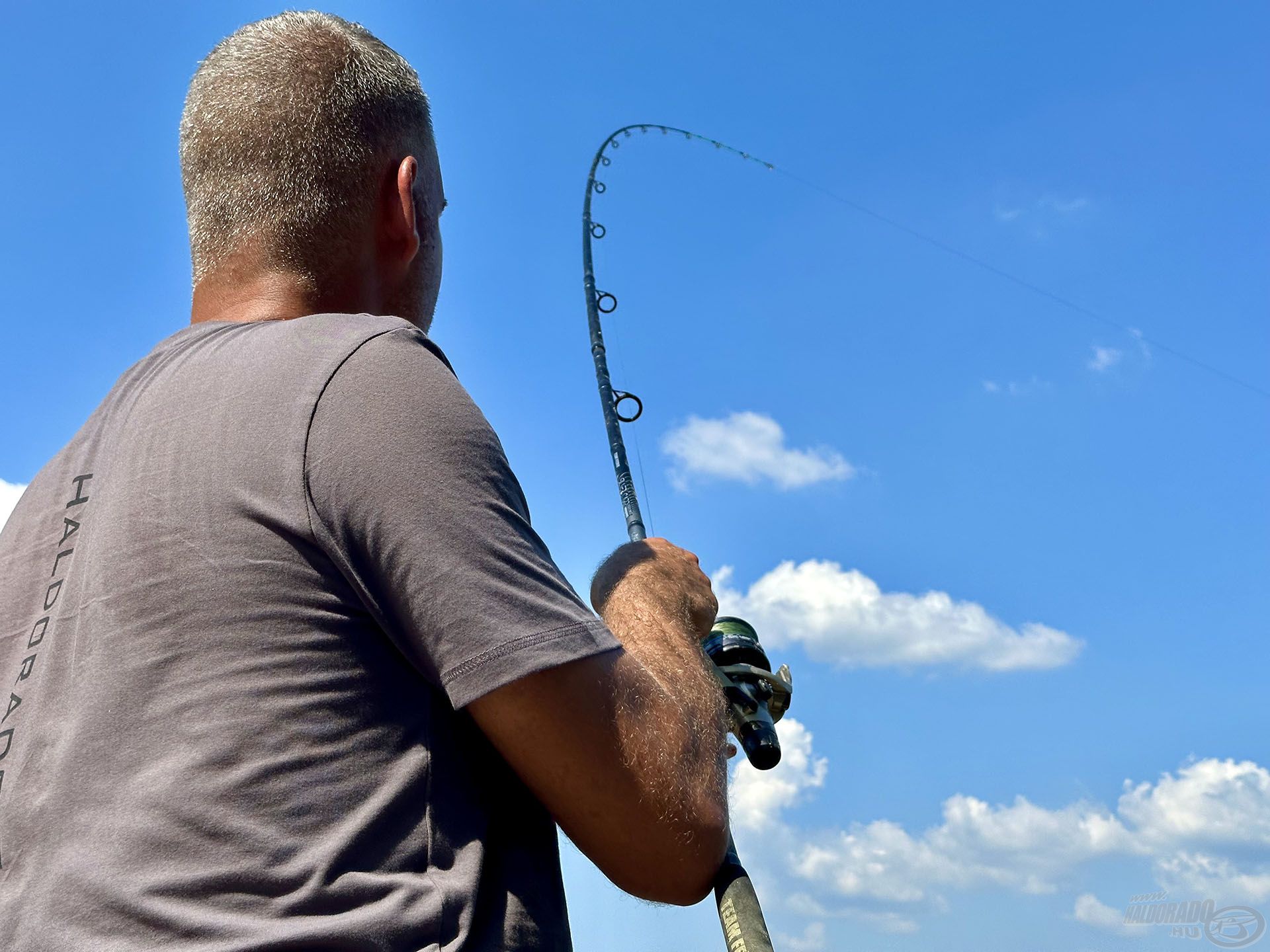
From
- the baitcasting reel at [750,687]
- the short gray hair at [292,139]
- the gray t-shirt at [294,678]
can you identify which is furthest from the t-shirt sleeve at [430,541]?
the baitcasting reel at [750,687]

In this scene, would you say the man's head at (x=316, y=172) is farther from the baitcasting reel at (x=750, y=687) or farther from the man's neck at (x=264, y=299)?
the baitcasting reel at (x=750, y=687)

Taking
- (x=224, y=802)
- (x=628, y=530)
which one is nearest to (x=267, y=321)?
(x=224, y=802)

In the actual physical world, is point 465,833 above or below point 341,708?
below

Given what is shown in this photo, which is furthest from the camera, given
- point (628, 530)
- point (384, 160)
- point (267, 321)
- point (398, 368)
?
point (628, 530)

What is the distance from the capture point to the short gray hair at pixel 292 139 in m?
2.07

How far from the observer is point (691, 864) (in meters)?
1.74

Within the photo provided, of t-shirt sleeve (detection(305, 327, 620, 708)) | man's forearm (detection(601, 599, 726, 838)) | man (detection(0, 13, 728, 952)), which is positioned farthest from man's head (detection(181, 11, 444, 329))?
man's forearm (detection(601, 599, 726, 838))

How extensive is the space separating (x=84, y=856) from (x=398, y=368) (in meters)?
0.70

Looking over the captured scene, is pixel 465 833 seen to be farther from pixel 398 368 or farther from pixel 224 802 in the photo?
A: pixel 398 368

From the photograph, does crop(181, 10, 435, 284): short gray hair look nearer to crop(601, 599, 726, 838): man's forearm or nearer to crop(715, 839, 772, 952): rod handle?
crop(601, 599, 726, 838): man's forearm

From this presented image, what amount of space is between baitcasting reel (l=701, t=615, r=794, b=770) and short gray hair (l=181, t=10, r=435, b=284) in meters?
1.14

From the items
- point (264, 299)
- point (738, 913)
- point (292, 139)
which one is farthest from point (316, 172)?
point (738, 913)

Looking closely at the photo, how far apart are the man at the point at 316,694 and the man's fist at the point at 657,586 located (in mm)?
269

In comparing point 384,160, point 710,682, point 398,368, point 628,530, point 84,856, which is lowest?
point 84,856
